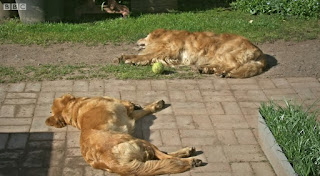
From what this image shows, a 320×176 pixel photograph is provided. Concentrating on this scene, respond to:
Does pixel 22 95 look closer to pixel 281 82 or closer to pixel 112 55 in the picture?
pixel 112 55

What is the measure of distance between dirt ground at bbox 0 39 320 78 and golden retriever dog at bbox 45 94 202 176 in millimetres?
2187

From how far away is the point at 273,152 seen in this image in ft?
15.5

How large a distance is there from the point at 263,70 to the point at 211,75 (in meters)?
0.80

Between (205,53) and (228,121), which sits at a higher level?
(228,121)

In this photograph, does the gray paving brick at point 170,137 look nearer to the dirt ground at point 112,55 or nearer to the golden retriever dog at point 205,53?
the golden retriever dog at point 205,53

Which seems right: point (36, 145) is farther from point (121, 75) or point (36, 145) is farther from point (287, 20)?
point (287, 20)

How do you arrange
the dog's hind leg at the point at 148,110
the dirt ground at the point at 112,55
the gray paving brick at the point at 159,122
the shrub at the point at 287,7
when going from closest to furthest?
the gray paving brick at the point at 159,122 < the dog's hind leg at the point at 148,110 < the dirt ground at the point at 112,55 < the shrub at the point at 287,7

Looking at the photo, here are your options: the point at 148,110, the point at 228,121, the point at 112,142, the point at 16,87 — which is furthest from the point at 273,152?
the point at 16,87

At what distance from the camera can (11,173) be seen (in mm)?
4711

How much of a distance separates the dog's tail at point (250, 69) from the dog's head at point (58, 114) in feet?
8.33

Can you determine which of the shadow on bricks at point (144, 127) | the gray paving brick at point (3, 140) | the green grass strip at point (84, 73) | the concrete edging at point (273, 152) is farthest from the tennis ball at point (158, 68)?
the gray paving brick at point (3, 140)

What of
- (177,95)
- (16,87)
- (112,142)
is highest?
(112,142)

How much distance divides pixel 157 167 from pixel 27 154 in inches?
55.9

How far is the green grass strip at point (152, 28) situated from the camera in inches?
336
